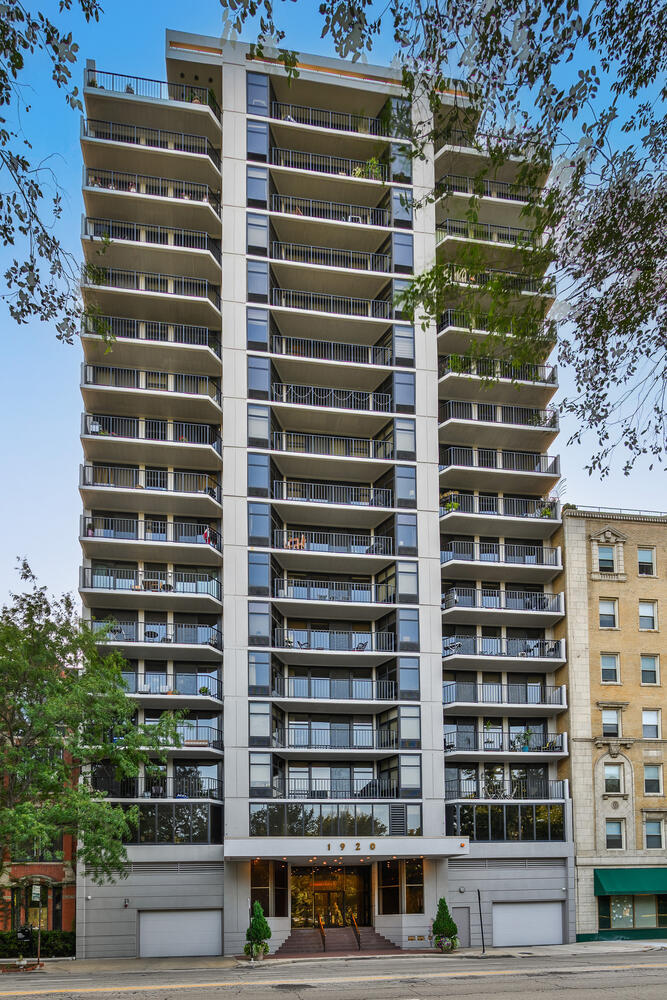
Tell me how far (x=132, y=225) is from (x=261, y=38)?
42758 millimetres

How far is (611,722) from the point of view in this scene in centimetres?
5131

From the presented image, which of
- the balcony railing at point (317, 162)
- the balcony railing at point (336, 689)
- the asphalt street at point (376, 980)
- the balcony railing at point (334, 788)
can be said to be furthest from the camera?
the balcony railing at point (317, 162)

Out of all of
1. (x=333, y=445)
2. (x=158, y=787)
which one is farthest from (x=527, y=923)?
(x=333, y=445)

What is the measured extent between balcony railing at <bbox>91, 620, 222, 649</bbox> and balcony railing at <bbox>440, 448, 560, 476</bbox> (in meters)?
15.3

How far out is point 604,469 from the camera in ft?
46.0

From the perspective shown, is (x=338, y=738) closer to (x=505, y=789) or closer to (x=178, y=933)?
(x=505, y=789)

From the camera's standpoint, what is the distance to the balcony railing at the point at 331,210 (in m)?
53.9

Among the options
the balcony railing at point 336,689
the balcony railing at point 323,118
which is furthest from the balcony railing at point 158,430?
the balcony railing at point 323,118

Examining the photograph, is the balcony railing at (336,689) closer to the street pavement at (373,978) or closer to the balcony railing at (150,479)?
the balcony railing at (150,479)

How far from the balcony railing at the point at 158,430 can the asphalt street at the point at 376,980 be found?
23.7 metres

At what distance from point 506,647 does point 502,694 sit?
245 centimetres

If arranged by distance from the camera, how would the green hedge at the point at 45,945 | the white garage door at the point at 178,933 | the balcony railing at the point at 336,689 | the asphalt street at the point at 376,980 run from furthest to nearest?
the balcony railing at the point at 336,689 → the white garage door at the point at 178,933 → the green hedge at the point at 45,945 → the asphalt street at the point at 376,980

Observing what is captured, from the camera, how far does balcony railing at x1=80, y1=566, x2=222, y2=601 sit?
4775cm

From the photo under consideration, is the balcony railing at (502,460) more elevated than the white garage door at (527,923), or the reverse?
the balcony railing at (502,460)
